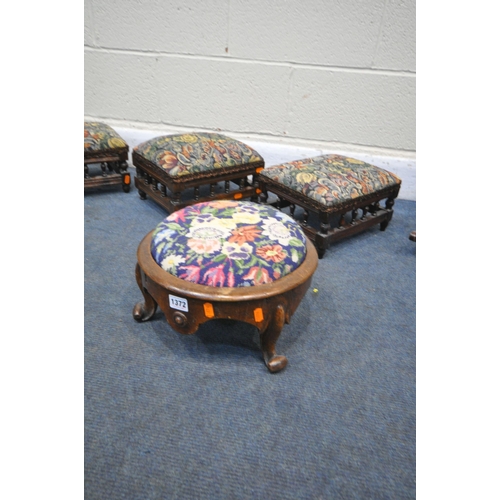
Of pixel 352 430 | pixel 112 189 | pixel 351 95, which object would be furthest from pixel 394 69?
pixel 352 430

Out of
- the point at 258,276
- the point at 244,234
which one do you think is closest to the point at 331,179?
the point at 244,234

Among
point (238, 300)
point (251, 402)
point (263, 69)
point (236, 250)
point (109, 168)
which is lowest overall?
point (251, 402)

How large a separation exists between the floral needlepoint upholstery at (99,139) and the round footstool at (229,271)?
128 centimetres

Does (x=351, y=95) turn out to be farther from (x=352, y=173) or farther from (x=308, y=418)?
(x=308, y=418)

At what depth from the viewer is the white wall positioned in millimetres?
2514

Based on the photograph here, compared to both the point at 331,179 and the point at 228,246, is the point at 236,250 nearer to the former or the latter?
the point at 228,246

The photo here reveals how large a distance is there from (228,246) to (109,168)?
173cm

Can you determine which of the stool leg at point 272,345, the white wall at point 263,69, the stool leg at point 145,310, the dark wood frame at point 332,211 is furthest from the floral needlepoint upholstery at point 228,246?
the white wall at point 263,69

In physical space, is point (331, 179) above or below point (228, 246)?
above

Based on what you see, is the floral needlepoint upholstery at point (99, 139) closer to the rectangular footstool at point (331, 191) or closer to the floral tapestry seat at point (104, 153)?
the floral tapestry seat at point (104, 153)

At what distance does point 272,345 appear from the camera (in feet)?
4.31

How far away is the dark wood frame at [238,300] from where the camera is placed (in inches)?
45.4

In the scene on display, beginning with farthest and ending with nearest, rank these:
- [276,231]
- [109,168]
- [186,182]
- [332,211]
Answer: [109,168], [186,182], [332,211], [276,231]

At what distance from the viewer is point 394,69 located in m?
2.56
